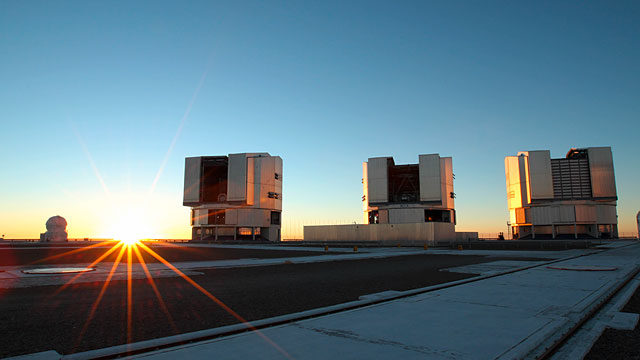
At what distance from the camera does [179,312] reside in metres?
7.39

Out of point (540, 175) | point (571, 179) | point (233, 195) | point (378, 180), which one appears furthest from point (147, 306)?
point (571, 179)

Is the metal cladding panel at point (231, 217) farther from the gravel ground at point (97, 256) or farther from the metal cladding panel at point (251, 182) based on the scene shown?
the gravel ground at point (97, 256)

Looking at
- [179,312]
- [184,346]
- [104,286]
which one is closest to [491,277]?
[179,312]

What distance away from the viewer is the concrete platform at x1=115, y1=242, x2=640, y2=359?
14.9 feet

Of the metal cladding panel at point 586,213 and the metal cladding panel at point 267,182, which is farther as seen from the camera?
the metal cladding panel at point 267,182

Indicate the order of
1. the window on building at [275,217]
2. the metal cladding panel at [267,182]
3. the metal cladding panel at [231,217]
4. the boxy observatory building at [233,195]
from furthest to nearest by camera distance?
the window on building at [275,217]
the metal cladding panel at [267,182]
the metal cladding panel at [231,217]
the boxy observatory building at [233,195]

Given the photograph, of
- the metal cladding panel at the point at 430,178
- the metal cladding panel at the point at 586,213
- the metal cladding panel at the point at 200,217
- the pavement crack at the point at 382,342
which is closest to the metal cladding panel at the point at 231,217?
the metal cladding panel at the point at 200,217

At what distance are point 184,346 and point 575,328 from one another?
19.5 feet

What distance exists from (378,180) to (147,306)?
74820 millimetres

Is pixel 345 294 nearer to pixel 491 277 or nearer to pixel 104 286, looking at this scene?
pixel 491 277

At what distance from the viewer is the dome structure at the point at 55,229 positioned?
74062 millimetres

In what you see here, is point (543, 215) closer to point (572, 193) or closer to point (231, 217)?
point (572, 193)

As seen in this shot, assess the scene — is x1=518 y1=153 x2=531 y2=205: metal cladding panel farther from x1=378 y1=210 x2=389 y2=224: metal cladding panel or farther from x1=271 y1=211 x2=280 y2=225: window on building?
x1=271 y1=211 x2=280 y2=225: window on building

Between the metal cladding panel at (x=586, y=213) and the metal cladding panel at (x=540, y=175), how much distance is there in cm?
620
